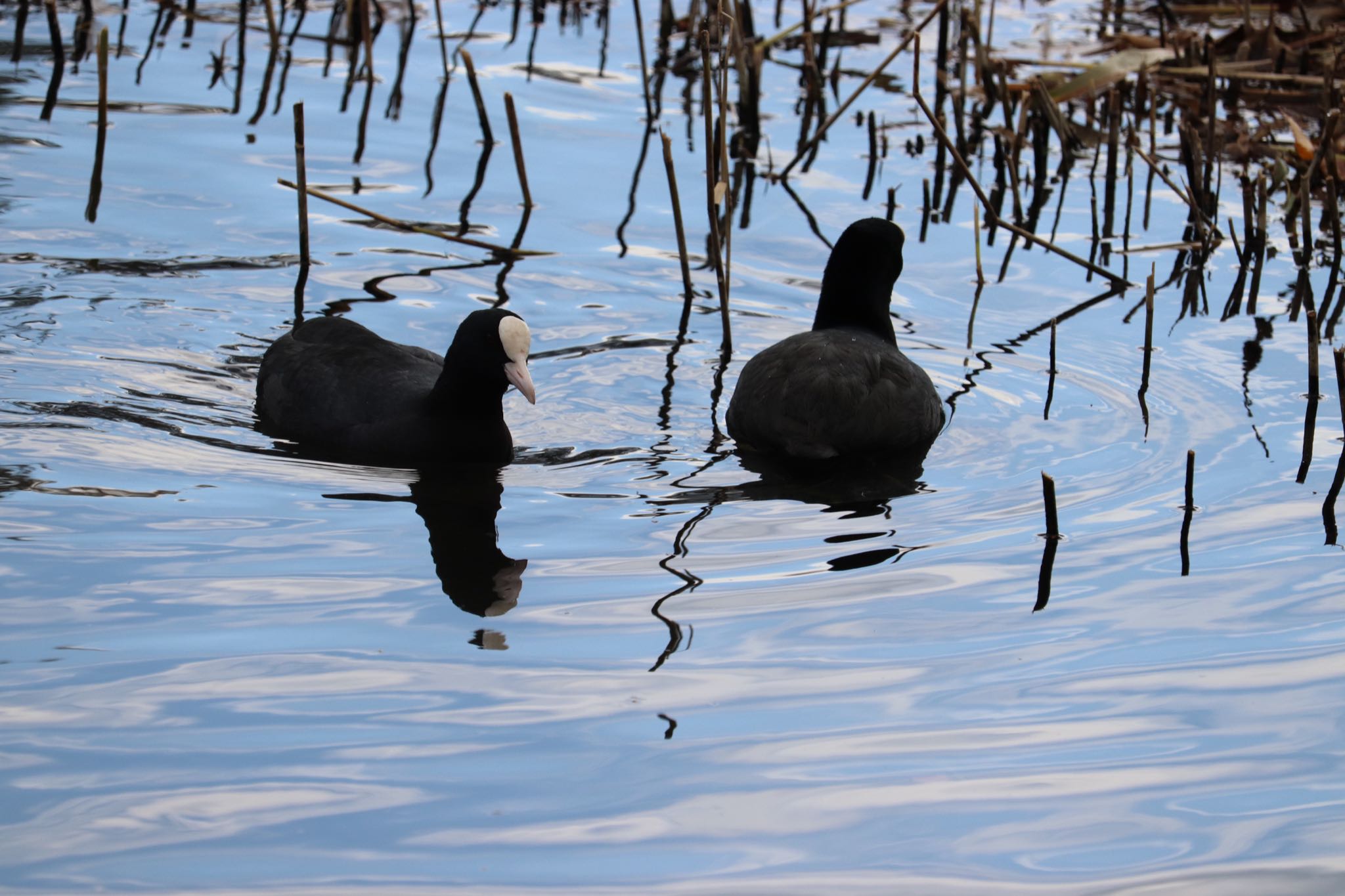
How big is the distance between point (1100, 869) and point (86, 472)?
3281 millimetres

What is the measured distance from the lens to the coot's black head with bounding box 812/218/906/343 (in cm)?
616

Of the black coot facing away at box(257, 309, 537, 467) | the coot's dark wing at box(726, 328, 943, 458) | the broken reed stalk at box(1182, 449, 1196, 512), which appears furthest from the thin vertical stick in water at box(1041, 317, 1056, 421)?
the black coot facing away at box(257, 309, 537, 467)

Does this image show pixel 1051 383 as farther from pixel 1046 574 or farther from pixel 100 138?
pixel 100 138

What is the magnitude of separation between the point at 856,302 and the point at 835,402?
0.84 m

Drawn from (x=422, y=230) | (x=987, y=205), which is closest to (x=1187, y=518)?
(x=987, y=205)

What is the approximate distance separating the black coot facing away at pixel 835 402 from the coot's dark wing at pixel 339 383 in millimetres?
1114

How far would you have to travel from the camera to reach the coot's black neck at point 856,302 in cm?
616

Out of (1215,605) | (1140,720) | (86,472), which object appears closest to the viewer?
(1140,720)

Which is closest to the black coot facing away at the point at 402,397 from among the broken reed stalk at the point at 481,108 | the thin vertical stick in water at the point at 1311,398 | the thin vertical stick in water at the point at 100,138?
the thin vertical stick in water at the point at 100,138

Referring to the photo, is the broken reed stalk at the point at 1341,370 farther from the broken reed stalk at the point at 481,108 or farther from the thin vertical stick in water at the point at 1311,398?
the broken reed stalk at the point at 481,108

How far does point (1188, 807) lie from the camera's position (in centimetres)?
338

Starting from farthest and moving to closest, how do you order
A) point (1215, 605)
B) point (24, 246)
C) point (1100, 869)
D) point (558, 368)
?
point (24, 246) → point (558, 368) → point (1215, 605) → point (1100, 869)

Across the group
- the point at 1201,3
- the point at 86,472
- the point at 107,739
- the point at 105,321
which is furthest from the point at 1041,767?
the point at 1201,3

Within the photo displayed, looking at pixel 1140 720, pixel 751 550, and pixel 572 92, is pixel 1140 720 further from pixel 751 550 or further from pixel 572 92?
pixel 572 92
